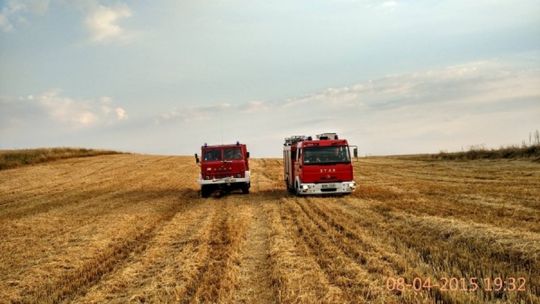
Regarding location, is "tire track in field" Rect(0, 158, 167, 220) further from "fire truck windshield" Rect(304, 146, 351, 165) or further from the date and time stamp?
the date and time stamp

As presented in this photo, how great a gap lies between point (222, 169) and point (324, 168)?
17.5 feet

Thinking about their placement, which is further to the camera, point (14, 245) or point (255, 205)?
point (255, 205)

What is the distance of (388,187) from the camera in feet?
77.8

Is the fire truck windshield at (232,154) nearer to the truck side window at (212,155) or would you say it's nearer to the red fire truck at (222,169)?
the red fire truck at (222,169)

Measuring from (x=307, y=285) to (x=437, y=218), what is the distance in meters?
6.78

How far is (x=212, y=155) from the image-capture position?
24.2 metres

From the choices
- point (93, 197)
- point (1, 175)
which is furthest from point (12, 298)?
point (1, 175)

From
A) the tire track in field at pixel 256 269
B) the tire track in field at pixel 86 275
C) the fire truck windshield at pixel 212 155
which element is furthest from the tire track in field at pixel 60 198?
the tire track in field at pixel 256 269

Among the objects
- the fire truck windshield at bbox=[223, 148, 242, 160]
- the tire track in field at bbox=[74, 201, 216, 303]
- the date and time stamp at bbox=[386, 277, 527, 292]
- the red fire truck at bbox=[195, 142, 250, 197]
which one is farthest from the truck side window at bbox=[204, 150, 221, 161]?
the date and time stamp at bbox=[386, 277, 527, 292]

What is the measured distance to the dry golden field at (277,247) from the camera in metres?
7.48

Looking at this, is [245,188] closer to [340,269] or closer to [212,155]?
[212,155]

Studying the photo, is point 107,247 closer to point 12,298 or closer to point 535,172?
point 12,298

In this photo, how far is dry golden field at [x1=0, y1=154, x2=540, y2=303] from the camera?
7.48 metres

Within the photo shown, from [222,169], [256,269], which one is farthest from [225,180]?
[256,269]
